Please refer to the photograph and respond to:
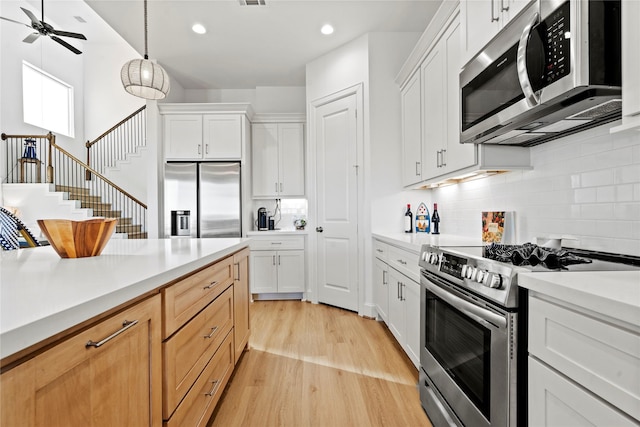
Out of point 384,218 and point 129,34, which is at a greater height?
point 129,34

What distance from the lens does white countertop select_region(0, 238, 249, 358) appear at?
58cm

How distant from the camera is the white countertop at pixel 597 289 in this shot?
2.30 ft

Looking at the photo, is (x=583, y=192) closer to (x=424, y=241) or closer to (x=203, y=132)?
(x=424, y=241)

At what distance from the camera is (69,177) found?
6.55m

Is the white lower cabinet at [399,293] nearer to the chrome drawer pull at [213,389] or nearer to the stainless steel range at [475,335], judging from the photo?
the stainless steel range at [475,335]

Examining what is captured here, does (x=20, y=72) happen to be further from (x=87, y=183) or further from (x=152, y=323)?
(x=152, y=323)

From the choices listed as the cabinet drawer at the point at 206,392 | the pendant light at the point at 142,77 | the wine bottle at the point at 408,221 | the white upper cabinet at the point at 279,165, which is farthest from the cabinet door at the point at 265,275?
the pendant light at the point at 142,77

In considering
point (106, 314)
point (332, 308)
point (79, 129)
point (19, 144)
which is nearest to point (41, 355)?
point (106, 314)

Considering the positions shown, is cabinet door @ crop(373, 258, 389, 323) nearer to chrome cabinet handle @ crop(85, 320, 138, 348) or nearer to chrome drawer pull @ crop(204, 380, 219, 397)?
chrome drawer pull @ crop(204, 380, 219, 397)

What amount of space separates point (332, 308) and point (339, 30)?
10.2 feet

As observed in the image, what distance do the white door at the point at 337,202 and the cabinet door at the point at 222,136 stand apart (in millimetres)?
1127

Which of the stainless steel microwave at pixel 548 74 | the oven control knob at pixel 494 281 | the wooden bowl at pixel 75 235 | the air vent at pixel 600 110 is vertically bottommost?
the oven control knob at pixel 494 281

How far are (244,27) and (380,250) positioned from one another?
2764mm

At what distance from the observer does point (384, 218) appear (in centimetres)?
354
